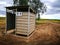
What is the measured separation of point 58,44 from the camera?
11047 millimetres

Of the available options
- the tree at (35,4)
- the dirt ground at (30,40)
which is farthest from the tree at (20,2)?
the dirt ground at (30,40)

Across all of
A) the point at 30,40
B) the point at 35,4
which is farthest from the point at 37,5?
the point at 30,40

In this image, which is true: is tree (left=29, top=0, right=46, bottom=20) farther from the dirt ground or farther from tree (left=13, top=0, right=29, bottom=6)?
the dirt ground

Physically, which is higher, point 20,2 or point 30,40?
point 20,2

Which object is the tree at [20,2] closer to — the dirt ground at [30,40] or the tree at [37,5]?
the tree at [37,5]

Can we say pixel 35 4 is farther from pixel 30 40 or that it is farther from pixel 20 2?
pixel 30 40

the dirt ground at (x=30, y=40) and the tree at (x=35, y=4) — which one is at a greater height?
the tree at (x=35, y=4)

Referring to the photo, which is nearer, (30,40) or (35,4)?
(30,40)

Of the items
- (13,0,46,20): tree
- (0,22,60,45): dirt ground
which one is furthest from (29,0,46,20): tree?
(0,22,60,45): dirt ground

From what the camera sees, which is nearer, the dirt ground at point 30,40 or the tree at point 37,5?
the dirt ground at point 30,40

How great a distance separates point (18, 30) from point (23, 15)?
162cm

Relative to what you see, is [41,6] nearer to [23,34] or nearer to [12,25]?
[12,25]

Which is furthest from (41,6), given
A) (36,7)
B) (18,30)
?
(18,30)

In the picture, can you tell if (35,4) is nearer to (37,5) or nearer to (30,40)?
(37,5)
